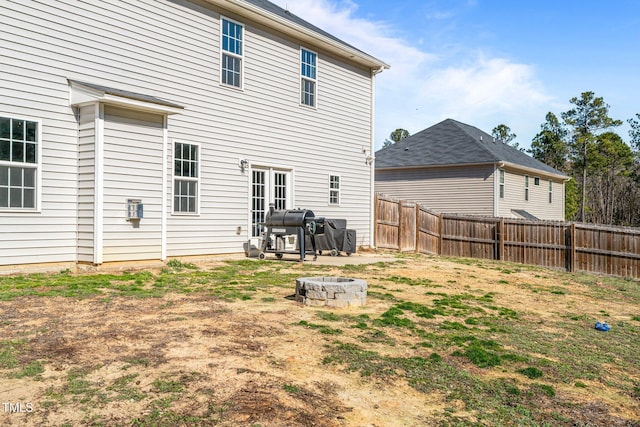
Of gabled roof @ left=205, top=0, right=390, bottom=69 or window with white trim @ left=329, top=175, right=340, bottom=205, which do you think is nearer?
gabled roof @ left=205, top=0, right=390, bottom=69

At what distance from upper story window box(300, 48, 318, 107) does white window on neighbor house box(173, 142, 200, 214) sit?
4338 mm

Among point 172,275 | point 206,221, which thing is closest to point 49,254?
point 172,275

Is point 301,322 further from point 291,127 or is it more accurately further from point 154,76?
point 291,127

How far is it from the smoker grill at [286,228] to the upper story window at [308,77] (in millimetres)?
3971

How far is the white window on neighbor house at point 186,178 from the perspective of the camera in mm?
11203

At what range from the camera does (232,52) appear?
1252 centimetres

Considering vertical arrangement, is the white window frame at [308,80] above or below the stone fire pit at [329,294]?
above

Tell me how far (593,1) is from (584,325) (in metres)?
13.4

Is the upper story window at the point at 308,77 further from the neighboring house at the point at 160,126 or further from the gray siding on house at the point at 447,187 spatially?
the gray siding on house at the point at 447,187

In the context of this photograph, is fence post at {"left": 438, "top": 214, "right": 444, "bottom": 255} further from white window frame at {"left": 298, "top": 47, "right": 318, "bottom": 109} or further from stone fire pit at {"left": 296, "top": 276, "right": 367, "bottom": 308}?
stone fire pit at {"left": 296, "top": 276, "right": 367, "bottom": 308}

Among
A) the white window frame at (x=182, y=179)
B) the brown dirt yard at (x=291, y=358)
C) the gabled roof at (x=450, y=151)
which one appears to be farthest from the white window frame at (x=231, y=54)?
the gabled roof at (x=450, y=151)

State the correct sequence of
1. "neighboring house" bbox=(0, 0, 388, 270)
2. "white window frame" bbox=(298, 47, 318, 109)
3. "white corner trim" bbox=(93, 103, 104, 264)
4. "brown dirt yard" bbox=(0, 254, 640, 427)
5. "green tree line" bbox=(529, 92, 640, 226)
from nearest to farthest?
"brown dirt yard" bbox=(0, 254, 640, 427), "neighboring house" bbox=(0, 0, 388, 270), "white corner trim" bbox=(93, 103, 104, 264), "white window frame" bbox=(298, 47, 318, 109), "green tree line" bbox=(529, 92, 640, 226)

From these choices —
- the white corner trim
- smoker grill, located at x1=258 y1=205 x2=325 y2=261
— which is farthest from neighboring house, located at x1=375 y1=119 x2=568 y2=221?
the white corner trim

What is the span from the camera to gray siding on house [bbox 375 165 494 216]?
2423 cm
